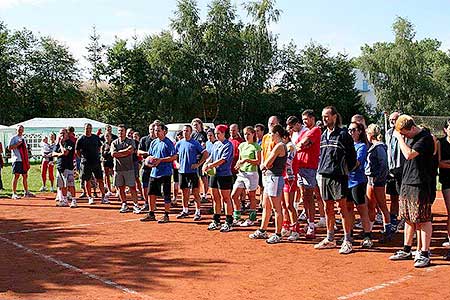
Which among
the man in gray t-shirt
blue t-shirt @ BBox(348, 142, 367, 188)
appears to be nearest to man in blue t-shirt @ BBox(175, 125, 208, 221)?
the man in gray t-shirt

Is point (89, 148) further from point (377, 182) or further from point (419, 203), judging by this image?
point (419, 203)

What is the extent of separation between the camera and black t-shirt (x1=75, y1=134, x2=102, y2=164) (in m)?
13.4

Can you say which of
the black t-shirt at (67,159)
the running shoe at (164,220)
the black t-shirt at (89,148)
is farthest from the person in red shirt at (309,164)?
the black t-shirt at (67,159)

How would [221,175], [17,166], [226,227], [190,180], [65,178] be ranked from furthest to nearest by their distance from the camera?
[17,166]
[65,178]
[190,180]
[221,175]
[226,227]

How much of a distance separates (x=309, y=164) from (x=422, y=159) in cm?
Answer: 234

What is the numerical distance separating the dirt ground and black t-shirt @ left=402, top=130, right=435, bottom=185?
1196 mm

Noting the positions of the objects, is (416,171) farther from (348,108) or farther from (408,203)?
(348,108)

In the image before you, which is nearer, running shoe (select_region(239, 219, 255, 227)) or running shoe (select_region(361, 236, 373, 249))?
running shoe (select_region(361, 236, 373, 249))

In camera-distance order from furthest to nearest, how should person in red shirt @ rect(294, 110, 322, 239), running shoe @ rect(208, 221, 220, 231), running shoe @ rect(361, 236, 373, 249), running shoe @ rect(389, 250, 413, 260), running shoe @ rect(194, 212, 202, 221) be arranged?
running shoe @ rect(194, 212, 202, 221) → running shoe @ rect(208, 221, 220, 231) → person in red shirt @ rect(294, 110, 322, 239) → running shoe @ rect(361, 236, 373, 249) → running shoe @ rect(389, 250, 413, 260)

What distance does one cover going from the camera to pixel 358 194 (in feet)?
28.2

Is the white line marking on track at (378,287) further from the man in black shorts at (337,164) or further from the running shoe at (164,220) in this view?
the running shoe at (164,220)

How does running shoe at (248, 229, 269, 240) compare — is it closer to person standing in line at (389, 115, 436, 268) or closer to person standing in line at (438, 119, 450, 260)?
person standing in line at (389, 115, 436, 268)

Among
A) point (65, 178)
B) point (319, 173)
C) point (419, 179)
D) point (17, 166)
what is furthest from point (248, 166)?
point (17, 166)

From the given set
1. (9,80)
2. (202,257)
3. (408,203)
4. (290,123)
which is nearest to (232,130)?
(290,123)
